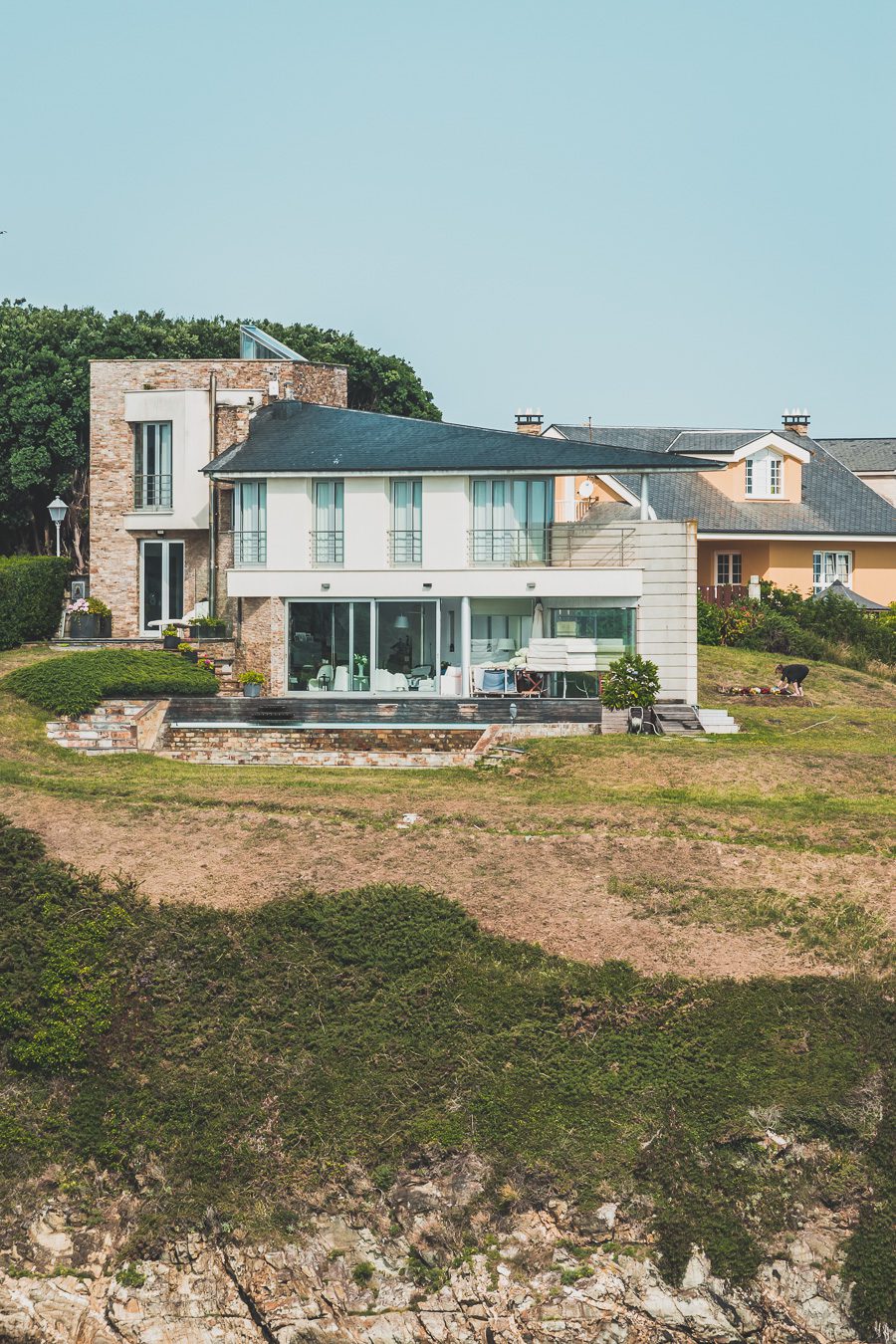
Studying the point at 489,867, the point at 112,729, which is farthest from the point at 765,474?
the point at 489,867

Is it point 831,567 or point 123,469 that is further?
point 831,567

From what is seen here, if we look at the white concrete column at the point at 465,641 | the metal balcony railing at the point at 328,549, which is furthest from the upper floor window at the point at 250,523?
the white concrete column at the point at 465,641

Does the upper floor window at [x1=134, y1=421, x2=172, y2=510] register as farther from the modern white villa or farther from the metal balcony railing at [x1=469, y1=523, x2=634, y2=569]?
the metal balcony railing at [x1=469, y1=523, x2=634, y2=569]

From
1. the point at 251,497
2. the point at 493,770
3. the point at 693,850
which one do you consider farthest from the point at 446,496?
the point at 693,850

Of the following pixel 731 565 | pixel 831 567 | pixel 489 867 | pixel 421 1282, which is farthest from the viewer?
pixel 831 567

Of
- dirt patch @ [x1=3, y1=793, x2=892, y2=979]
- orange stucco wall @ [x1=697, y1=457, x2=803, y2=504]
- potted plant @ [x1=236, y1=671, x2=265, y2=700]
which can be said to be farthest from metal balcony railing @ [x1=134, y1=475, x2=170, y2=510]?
orange stucco wall @ [x1=697, y1=457, x2=803, y2=504]

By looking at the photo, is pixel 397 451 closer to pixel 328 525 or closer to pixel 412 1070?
pixel 328 525
